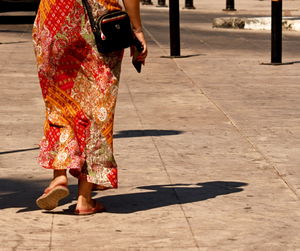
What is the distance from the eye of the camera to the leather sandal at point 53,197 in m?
5.85

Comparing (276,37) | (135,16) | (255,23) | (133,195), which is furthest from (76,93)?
(255,23)

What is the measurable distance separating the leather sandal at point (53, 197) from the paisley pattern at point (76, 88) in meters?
0.13

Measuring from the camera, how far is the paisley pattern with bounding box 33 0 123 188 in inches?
232

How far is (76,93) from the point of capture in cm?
595

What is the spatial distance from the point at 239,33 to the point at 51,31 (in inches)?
653

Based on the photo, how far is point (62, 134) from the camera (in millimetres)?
5953

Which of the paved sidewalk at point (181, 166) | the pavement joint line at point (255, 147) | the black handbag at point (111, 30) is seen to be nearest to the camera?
the paved sidewalk at point (181, 166)

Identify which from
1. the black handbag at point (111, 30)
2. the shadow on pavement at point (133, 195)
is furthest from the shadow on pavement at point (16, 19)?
the black handbag at point (111, 30)

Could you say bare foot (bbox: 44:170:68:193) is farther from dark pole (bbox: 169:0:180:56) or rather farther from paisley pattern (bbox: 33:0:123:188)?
dark pole (bbox: 169:0:180:56)

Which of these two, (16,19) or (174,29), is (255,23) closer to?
(16,19)

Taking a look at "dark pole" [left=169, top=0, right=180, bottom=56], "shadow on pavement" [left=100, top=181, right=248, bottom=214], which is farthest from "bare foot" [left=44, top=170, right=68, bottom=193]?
"dark pole" [left=169, top=0, right=180, bottom=56]

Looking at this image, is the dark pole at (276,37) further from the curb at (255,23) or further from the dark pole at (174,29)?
the curb at (255,23)

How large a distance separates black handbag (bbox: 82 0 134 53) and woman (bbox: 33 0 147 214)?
5 cm

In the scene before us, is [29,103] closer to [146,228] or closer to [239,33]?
Answer: [146,228]
